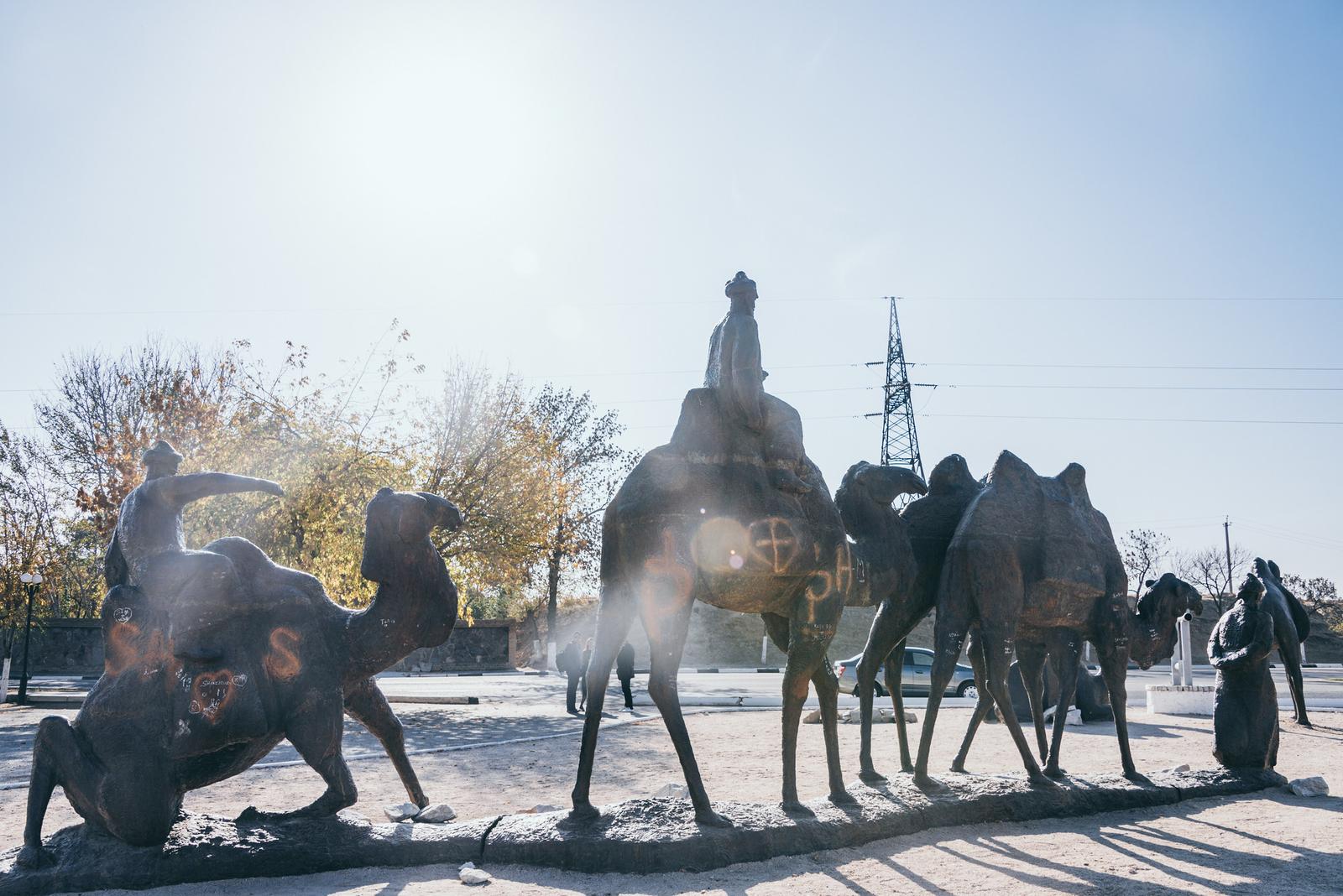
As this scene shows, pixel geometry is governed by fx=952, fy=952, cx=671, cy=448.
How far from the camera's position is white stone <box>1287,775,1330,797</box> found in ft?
22.8

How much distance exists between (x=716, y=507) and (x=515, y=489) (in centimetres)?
1168

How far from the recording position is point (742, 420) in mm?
5516

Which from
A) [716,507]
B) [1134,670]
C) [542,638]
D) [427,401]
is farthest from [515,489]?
[1134,670]

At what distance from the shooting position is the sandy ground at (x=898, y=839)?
14.6ft

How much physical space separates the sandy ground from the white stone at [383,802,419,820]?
2.26 ft

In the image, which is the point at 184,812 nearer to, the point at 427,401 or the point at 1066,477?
the point at 1066,477

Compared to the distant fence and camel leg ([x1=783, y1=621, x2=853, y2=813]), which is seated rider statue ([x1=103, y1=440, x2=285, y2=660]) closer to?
camel leg ([x1=783, y1=621, x2=853, y2=813])

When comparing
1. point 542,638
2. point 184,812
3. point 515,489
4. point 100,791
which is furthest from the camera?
point 542,638

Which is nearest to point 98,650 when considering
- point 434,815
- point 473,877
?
point 434,815

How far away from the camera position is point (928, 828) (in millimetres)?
5785

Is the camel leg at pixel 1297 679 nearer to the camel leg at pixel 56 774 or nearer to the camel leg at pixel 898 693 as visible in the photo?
the camel leg at pixel 898 693

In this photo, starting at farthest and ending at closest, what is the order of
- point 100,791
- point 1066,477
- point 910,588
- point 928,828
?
point 1066,477
point 910,588
point 928,828
point 100,791

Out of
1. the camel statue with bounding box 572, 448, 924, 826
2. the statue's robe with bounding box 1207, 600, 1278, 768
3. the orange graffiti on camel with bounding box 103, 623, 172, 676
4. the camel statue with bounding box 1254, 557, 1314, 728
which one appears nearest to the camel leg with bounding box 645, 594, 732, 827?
the camel statue with bounding box 572, 448, 924, 826

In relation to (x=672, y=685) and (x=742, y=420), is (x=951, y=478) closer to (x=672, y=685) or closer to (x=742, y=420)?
(x=742, y=420)
